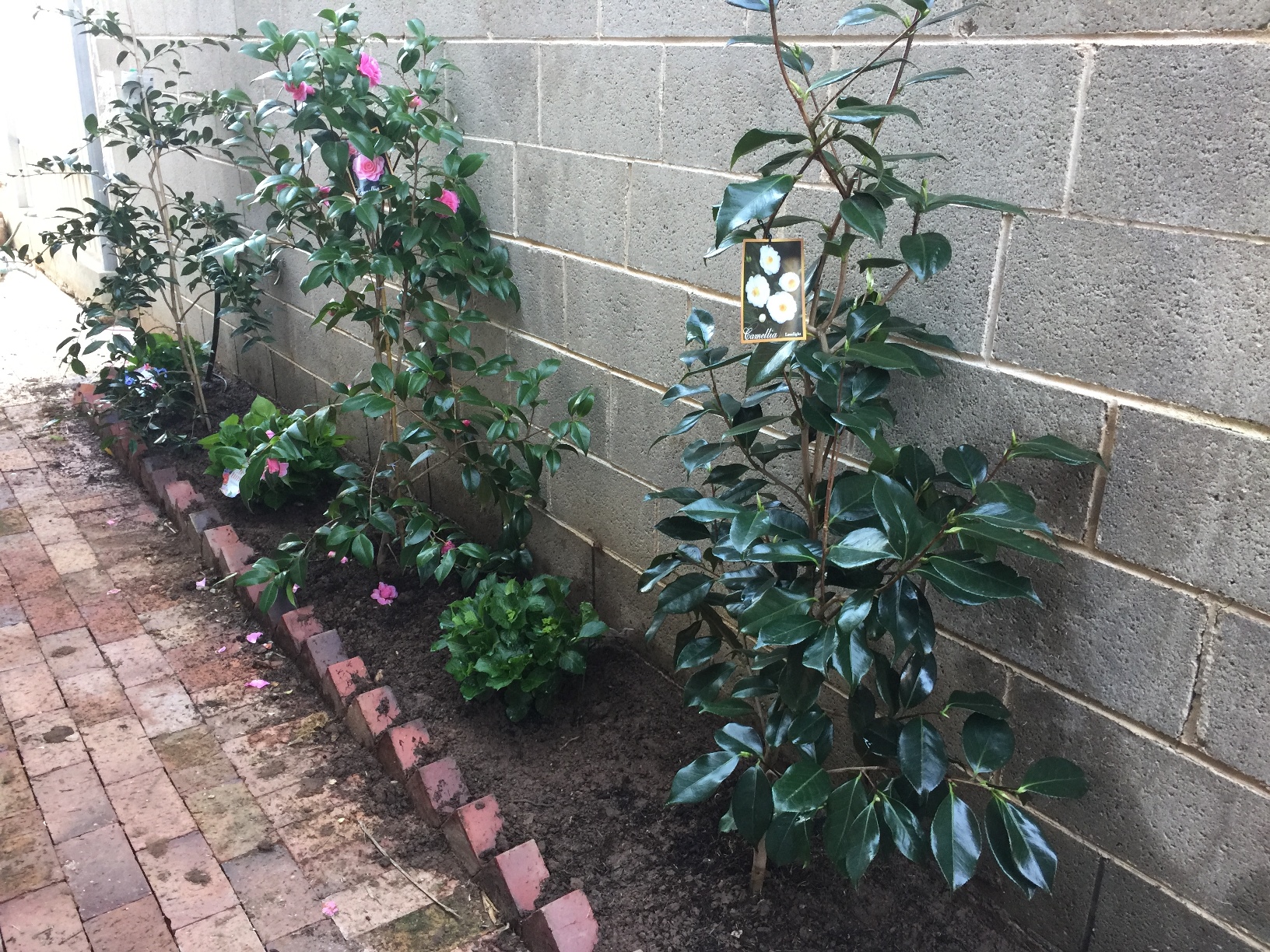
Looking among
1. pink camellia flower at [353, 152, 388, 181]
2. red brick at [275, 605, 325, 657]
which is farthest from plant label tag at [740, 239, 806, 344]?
red brick at [275, 605, 325, 657]

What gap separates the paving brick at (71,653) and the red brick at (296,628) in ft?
1.54

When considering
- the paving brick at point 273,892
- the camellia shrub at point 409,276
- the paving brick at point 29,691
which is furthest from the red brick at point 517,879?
the paving brick at point 29,691

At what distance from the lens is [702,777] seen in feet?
5.58

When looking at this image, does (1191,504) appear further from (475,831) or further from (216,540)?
(216,540)

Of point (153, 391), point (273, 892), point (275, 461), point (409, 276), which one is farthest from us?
point (153, 391)

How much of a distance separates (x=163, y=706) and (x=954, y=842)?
199cm

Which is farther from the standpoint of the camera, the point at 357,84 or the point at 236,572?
the point at 236,572

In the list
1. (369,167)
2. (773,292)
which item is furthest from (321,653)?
(773,292)

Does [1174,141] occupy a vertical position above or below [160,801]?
above

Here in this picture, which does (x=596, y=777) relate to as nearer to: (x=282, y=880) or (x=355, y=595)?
(x=282, y=880)

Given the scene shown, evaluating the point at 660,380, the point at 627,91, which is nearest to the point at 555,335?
the point at 660,380

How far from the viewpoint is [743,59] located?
202cm

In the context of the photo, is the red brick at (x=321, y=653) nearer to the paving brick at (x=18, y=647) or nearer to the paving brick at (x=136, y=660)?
the paving brick at (x=136, y=660)

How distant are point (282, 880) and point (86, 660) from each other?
3.64ft
